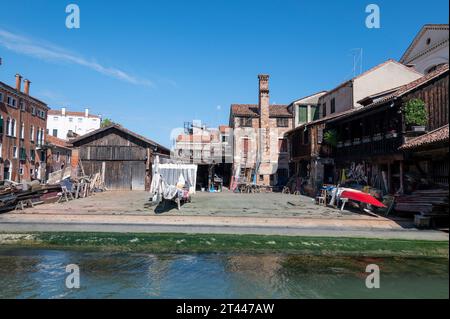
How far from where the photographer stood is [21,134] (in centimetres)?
3400

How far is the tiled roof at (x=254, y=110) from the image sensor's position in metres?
35.1

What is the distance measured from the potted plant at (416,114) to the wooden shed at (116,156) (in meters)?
19.8

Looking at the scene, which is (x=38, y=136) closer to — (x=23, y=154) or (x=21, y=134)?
(x=21, y=134)

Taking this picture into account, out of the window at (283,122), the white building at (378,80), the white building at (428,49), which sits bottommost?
the window at (283,122)

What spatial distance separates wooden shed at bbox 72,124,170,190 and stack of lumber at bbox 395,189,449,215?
66.1ft

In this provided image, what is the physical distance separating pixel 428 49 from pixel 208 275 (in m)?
26.7

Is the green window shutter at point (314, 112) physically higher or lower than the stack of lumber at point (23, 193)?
higher

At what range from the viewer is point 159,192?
1692 cm

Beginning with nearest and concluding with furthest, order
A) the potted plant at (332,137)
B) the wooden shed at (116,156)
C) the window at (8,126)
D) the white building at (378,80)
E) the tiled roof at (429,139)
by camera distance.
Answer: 1. the tiled roof at (429,139)
2. the potted plant at (332,137)
3. the white building at (378,80)
4. the wooden shed at (116,156)
5. the window at (8,126)

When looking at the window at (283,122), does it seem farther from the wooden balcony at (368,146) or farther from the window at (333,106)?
the wooden balcony at (368,146)

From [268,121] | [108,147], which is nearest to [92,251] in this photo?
[108,147]

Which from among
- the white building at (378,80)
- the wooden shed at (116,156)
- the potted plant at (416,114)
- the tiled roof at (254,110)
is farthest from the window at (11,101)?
the potted plant at (416,114)

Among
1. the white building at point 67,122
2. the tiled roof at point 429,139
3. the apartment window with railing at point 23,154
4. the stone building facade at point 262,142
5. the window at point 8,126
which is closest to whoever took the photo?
the tiled roof at point 429,139

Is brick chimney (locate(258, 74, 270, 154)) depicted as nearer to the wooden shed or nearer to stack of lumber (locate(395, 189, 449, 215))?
the wooden shed
